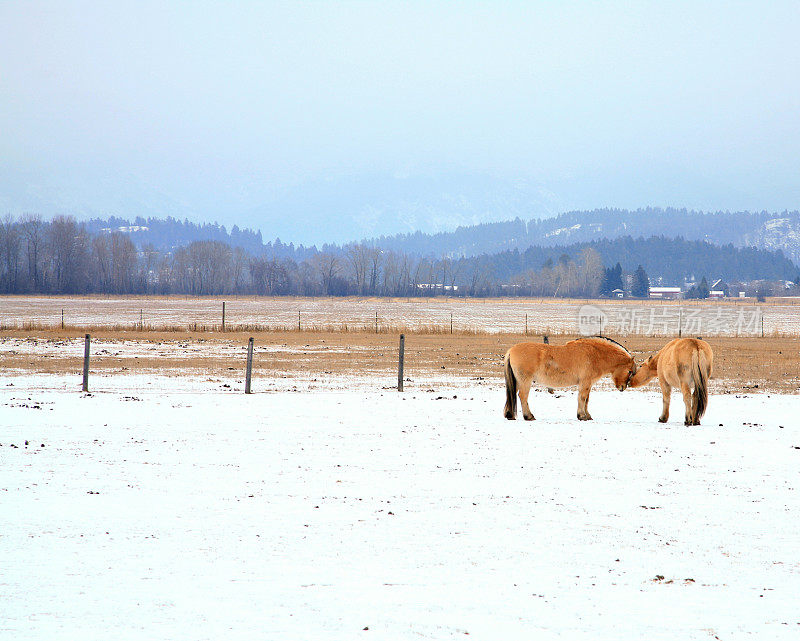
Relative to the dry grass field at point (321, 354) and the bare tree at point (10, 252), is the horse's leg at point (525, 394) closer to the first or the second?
the dry grass field at point (321, 354)

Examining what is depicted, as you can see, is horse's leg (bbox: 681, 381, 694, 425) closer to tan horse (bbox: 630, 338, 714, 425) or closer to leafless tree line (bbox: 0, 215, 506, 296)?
tan horse (bbox: 630, 338, 714, 425)

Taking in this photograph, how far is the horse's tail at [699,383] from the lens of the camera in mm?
13781

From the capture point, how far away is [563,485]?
950 cm

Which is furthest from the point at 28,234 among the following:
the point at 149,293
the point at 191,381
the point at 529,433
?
the point at 529,433

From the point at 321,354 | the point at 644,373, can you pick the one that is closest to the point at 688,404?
the point at 644,373

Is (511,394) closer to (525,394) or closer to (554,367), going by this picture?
(525,394)

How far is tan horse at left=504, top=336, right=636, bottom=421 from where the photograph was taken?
14508mm

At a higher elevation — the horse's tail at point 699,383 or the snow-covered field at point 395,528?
Answer: the horse's tail at point 699,383

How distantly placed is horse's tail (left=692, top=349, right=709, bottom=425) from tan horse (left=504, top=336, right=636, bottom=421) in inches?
55.3

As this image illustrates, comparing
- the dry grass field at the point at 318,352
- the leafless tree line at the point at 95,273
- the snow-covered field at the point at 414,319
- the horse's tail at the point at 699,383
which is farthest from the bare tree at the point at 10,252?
the horse's tail at the point at 699,383

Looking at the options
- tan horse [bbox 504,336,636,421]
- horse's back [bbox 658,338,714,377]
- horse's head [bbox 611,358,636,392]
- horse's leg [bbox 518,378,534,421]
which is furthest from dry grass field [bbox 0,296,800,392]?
horse's leg [bbox 518,378,534,421]

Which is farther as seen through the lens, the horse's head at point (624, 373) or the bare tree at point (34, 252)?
the bare tree at point (34, 252)

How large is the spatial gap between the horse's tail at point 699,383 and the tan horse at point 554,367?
140 centimetres

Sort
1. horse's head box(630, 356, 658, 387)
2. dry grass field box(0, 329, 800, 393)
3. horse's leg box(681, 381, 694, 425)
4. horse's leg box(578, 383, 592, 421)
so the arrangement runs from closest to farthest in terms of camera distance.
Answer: horse's leg box(681, 381, 694, 425) → horse's leg box(578, 383, 592, 421) → horse's head box(630, 356, 658, 387) → dry grass field box(0, 329, 800, 393)
